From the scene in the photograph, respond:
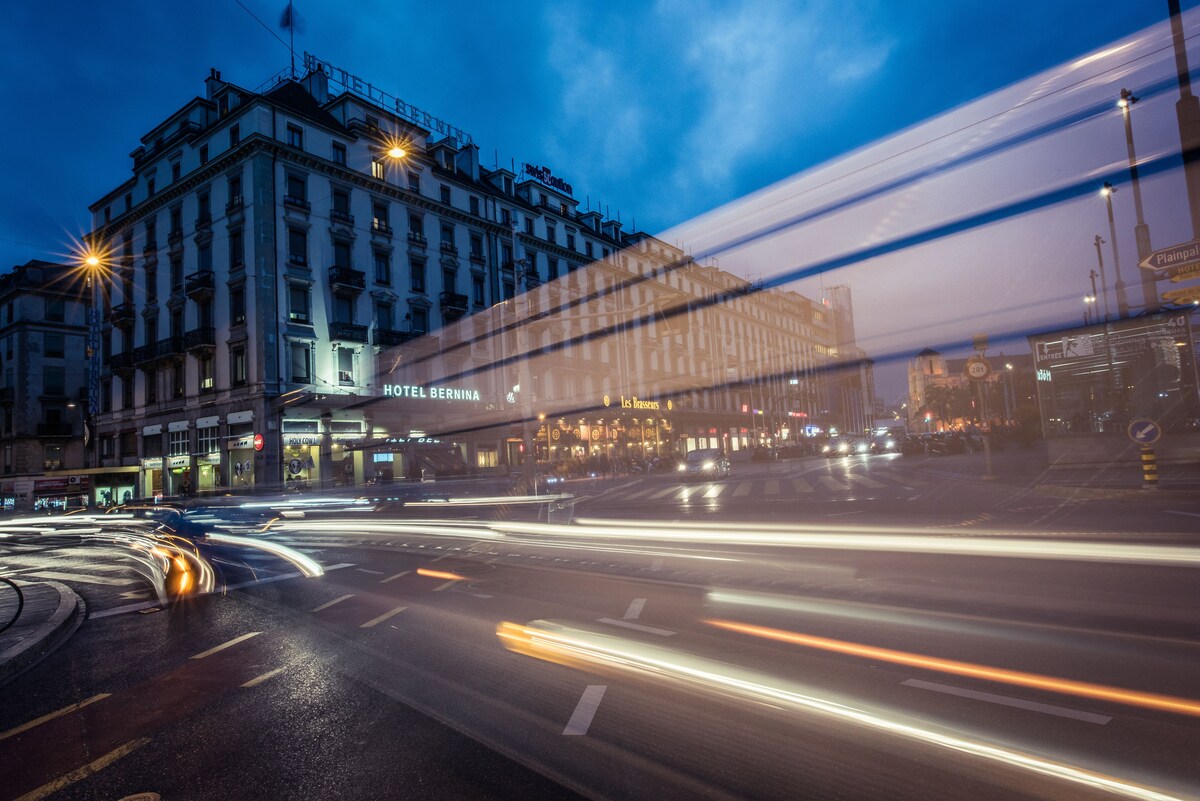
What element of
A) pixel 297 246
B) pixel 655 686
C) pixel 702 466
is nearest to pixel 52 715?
pixel 655 686

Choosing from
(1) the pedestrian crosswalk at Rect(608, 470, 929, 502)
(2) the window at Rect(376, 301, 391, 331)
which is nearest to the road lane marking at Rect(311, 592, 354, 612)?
(1) the pedestrian crosswalk at Rect(608, 470, 929, 502)

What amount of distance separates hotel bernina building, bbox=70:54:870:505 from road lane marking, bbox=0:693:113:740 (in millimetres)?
15605

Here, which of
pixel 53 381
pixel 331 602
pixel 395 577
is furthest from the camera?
pixel 53 381

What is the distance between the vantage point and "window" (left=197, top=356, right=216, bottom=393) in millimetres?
32906

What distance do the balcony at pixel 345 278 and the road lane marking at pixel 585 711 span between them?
32566 mm

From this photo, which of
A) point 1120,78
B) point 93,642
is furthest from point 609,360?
point 93,642

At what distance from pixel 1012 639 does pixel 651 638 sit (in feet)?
10.5

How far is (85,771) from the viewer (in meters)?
3.80

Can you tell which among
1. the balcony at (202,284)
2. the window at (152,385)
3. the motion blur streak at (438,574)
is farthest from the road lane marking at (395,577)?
the window at (152,385)

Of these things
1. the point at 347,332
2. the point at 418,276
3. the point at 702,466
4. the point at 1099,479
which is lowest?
the point at 1099,479

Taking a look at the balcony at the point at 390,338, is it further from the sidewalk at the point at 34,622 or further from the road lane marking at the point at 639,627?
the road lane marking at the point at 639,627

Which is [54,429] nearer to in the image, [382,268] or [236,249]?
[236,249]

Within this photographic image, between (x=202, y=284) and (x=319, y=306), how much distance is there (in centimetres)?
616

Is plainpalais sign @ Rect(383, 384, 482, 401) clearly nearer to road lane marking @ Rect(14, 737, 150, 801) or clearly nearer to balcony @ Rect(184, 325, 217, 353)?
balcony @ Rect(184, 325, 217, 353)
